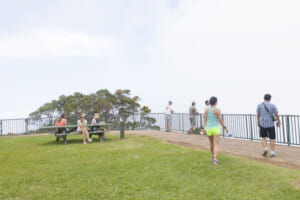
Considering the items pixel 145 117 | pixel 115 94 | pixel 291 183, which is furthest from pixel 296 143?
pixel 115 94

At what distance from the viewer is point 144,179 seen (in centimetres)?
634

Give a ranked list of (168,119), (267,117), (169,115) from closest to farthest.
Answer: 1. (267,117)
2. (169,115)
3. (168,119)

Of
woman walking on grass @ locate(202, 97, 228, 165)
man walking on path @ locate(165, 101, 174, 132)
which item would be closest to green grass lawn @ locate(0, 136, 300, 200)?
woman walking on grass @ locate(202, 97, 228, 165)

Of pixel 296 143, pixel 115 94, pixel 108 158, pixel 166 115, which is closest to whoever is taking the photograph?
pixel 108 158

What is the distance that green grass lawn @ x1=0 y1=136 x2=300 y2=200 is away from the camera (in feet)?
17.9

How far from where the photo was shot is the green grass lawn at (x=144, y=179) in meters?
5.46

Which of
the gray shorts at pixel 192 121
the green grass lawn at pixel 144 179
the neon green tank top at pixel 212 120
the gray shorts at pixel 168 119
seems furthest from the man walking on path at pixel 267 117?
the gray shorts at pixel 168 119

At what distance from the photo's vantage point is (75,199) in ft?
17.3

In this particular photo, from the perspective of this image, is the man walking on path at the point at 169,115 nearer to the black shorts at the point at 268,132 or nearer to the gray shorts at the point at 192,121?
the gray shorts at the point at 192,121

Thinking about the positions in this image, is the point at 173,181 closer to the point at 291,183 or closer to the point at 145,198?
the point at 145,198

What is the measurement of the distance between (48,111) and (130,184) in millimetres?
33123

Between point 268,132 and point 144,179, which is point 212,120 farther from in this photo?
point 268,132

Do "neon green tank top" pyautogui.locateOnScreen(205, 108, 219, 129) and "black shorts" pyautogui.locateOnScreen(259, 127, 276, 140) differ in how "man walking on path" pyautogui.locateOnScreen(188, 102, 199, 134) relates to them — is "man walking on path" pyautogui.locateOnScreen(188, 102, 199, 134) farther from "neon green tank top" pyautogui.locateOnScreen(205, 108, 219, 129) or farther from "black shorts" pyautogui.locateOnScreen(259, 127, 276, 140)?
"neon green tank top" pyautogui.locateOnScreen(205, 108, 219, 129)

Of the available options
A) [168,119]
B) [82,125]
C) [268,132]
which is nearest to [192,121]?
[168,119]
